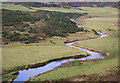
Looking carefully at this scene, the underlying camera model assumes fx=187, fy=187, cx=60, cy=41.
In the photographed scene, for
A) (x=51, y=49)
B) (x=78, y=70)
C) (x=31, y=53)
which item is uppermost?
(x=31, y=53)

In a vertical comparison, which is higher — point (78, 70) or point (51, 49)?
point (51, 49)

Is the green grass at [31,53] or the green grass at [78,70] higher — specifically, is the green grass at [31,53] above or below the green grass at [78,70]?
above

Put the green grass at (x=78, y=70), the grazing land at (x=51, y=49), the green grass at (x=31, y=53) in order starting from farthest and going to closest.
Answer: the green grass at (x=31, y=53) < the grazing land at (x=51, y=49) < the green grass at (x=78, y=70)

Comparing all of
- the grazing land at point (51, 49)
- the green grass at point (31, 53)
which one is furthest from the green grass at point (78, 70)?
the green grass at point (31, 53)

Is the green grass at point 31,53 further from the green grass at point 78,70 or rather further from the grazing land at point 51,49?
the green grass at point 78,70

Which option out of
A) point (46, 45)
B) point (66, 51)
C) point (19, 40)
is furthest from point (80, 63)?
point (19, 40)

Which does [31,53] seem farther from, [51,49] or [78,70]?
[78,70]

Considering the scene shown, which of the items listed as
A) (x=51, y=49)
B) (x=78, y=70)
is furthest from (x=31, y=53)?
(x=78, y=70)

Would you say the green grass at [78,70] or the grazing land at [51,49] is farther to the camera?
the grazing land at [51,49]

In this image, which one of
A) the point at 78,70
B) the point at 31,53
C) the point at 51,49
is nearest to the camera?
the point at 78,70
